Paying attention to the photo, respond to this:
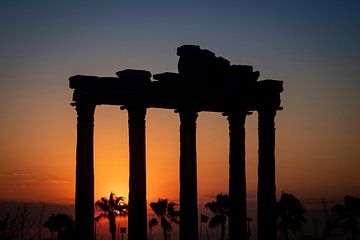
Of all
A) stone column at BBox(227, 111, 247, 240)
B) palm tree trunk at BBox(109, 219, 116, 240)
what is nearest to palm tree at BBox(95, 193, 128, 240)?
palm tree trunk at BBox(109, 219, 116, 240)

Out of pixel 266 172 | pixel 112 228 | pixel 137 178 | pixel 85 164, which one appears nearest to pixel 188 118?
pixel 137 178

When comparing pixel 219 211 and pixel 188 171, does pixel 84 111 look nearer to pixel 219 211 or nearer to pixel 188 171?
A: pixel 188 171

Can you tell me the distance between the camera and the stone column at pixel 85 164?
53500 millimetres

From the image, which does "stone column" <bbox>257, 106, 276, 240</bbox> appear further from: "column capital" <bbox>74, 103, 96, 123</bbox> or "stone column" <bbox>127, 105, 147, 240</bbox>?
"column capital" <bbox>74, 103, 96, 123</bbox>

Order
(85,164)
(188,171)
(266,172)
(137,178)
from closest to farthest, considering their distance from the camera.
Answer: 1. (85,164)
2. (137,178)
3. (188,171)
4. (266,172)

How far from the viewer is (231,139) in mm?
65750

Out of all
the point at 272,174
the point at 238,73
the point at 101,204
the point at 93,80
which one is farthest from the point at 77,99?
the point at 101,204

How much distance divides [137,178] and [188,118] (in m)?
8.74

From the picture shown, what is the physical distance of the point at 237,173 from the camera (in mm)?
65250

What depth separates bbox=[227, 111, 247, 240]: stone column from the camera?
212 ft

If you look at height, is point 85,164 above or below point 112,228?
above

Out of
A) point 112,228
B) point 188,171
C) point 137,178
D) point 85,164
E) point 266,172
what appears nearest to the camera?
point 85,164

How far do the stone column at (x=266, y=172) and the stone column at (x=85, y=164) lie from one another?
18605 mm

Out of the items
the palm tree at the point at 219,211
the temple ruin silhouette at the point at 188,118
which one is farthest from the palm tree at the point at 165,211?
the temple ruin silhouette at the point at 188,118
